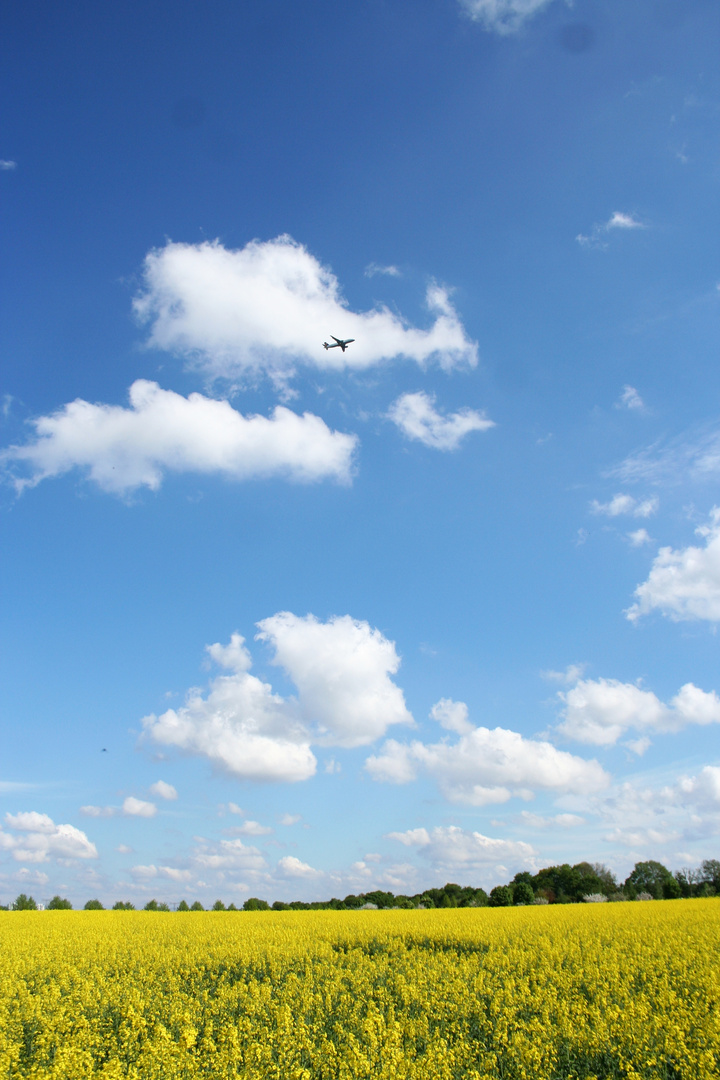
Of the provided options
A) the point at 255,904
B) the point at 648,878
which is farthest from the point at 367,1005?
the point at 648,878

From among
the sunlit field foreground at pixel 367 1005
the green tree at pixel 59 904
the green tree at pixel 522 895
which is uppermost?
the sunlit field foreground at pixel 367 1005

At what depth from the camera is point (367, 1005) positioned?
733 inches

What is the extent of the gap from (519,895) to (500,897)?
3894 millimetres

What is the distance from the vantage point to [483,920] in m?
38.1

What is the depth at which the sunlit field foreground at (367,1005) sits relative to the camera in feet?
41.2

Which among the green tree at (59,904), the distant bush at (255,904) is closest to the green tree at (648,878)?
the distant bush at (255,904)

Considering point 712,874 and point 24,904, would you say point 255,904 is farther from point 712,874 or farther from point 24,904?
point 712,874

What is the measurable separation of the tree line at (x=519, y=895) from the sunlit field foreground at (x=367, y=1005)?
38.7 metres

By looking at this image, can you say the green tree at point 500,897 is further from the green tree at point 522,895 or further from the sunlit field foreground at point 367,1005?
the sunlit field foreground at point 367,1005

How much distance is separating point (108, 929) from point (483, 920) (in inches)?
973

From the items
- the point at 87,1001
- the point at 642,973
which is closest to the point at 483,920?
the point at 642,973

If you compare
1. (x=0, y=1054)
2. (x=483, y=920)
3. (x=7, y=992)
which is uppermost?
(x=0, y=1054)

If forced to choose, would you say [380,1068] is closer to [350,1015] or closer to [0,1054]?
[350,1015]

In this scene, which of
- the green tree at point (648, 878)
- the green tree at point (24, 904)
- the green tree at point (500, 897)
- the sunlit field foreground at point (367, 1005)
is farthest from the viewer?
the green tree at point (648, 878)
